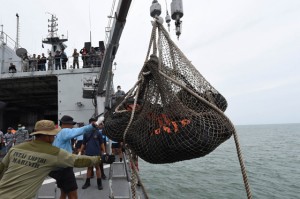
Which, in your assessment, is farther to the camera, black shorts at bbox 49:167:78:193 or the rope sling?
black shorts at bbox 49:167:78:193

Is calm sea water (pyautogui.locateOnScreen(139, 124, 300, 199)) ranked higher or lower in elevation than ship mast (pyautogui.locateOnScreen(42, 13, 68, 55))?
lower

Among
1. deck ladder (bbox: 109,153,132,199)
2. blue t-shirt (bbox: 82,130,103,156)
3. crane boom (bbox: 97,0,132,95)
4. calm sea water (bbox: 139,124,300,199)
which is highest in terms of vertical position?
crane boom (bbox: 97,0,132,95)

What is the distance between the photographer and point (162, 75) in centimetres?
235

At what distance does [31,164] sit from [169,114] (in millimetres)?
1383

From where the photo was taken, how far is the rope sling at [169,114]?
2.03m

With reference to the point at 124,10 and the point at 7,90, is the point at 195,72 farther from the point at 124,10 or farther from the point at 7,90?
the point at 7,90

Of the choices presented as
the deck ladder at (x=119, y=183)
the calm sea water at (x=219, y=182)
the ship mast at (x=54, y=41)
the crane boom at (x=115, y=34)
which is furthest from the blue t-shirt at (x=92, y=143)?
the ship mast at (x=54, y=41)

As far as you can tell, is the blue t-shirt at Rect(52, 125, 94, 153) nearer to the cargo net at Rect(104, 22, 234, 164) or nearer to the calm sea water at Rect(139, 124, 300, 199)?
the cargo net at Rect(104, 22, 234, 164)

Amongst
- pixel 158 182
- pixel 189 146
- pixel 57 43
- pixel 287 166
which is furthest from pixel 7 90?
pixel 287 166

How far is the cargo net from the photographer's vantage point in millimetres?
2035

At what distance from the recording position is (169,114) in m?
2.20

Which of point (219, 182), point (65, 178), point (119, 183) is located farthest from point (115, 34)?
point (219, 182)

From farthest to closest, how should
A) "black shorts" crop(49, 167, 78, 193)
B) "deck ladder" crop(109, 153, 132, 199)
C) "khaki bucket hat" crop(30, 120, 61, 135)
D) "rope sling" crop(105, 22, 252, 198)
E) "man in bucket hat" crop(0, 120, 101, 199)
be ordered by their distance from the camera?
"deck ladder" crop(109, 153, 132, 199) < "black shorts" crop(49, 167, 78, 193) < "khaki bucket hat" crop(30, 120, 61, 135) < "man in bucket hat" crop(0, 120, 101, 199) < "rope sling" crop(105, 22, 252, 198)

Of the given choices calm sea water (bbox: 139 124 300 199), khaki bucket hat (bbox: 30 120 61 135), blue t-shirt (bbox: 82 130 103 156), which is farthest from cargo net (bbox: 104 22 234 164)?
calm sea water (bbox: 139 124 300 199)
